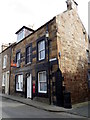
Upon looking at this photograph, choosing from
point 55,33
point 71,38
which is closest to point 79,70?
point 71,38

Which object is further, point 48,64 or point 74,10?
point 74,10

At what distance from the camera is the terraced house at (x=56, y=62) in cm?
1041

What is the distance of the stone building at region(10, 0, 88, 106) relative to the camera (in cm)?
1043

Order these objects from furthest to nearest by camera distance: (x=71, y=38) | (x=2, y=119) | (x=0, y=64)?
(x=0, y=64)
(x=71, y=38)
(x=2, y=119)

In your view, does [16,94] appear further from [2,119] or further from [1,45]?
[1,45]

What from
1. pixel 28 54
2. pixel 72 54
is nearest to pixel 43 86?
pixel 72 54

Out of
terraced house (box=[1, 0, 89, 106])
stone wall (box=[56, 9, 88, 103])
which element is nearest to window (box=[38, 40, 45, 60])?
terraced house (box=[1, 0, 89, 106])

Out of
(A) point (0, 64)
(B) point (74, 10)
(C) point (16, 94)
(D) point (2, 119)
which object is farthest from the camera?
(A) point (0, 64)

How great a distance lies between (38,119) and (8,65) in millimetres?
12905

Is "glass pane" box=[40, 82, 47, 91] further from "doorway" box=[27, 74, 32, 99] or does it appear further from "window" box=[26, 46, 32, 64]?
"window" box=[26, 46, 32, 64]

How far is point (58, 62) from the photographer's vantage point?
10219 millimetres

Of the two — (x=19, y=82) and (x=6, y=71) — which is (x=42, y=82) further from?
(x=6, y=71)

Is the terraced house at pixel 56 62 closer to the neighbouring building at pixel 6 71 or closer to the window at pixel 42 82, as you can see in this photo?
the window at pixel 42 82

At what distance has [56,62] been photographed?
10.3 meters
